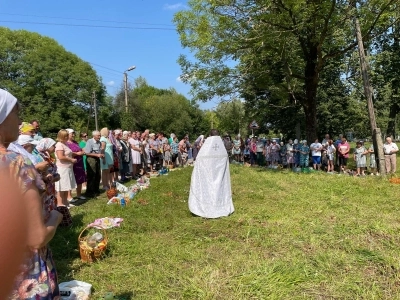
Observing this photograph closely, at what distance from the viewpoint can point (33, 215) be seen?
56.2 inches

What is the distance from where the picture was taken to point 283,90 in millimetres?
16797

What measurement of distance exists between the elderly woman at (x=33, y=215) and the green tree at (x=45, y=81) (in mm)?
39979

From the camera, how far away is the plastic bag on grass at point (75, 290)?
362cm

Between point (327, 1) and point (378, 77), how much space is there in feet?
46.9

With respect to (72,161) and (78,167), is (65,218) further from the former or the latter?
(78,167)

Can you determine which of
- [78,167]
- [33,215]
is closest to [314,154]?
[78,167]

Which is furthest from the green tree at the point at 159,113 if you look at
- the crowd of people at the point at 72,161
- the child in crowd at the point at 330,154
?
the child in crowd at the point at 330,154

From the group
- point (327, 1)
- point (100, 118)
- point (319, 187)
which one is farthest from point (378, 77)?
point (100, 118)

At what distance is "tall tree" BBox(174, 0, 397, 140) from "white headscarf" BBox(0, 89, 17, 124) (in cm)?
1120

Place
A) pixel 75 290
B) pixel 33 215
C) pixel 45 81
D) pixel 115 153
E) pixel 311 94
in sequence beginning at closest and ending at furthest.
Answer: pixel 33 215, pixel 75 290, pixel 115 153, pixel 311 94, pixel 45 81

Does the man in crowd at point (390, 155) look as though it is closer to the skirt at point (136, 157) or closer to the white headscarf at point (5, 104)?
the skirt at point (136, 157)

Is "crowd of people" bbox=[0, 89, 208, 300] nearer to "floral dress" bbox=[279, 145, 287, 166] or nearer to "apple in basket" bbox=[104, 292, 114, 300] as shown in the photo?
"apple in basket" bbox=[104, 292, 114, 300]

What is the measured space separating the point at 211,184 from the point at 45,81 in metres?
40.6

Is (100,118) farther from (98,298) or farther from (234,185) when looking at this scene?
(98,298)
